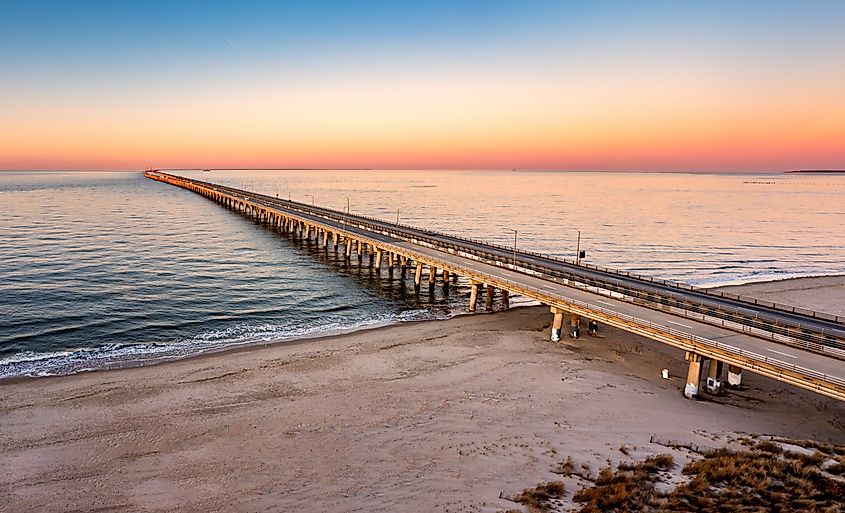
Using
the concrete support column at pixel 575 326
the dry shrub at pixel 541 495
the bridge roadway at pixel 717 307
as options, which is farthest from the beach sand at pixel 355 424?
the bridge roadway at pixel 717 307

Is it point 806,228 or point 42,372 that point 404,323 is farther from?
point 806,228

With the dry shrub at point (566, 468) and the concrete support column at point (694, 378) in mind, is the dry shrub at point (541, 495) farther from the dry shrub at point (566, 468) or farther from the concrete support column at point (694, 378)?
the concrete support column at point (694, 378)

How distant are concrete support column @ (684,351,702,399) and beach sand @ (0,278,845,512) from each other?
653 millimetres

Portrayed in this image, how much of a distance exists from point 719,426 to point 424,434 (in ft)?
37.8

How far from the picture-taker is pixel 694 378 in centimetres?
2323

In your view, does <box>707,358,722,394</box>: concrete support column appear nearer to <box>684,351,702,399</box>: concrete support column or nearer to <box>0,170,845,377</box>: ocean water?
<box>684,351,702,399</box>: concrete support column

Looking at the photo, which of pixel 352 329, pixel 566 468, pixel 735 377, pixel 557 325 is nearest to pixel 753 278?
pixel 557 325

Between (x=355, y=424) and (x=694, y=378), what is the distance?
50.1 feet

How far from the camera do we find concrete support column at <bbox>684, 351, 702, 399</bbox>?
75.7 ft

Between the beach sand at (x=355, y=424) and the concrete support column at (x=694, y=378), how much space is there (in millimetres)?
653

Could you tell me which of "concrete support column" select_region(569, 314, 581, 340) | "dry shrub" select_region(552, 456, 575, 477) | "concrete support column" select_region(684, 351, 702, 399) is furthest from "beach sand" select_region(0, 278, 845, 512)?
"concrete support column" select_region(569, 314, 581, 340)

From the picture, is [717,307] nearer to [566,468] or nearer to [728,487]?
[728,487]

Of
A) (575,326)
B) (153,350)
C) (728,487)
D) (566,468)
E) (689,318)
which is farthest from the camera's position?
(575,326)

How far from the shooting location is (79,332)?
106 feet
